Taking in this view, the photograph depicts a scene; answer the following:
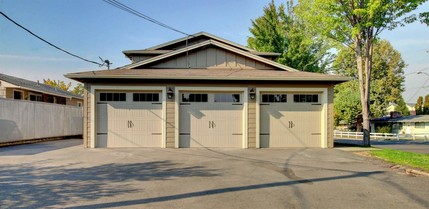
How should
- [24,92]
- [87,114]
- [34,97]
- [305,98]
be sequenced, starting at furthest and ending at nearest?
[34,97] < [24,92] < [305,98] < [87,114]

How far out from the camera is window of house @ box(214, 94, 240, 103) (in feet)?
40.3

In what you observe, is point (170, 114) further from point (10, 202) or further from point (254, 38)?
point (254, 38)

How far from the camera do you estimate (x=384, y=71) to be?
44.4 metres

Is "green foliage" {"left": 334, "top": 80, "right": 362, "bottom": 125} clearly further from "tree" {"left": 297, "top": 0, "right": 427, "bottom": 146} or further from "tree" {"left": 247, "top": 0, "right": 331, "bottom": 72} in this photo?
"tree" {"left": 297, "top": 0, "right": 427, "bottom": 146}

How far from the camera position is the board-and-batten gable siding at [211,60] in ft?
45.3

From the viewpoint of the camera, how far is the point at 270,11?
109 ft

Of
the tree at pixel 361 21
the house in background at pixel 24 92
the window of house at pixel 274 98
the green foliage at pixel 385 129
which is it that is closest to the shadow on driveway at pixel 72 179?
the window of house at pixel 274 98

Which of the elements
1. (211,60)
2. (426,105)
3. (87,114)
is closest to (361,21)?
(211,60)

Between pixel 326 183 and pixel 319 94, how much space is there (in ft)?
22.9

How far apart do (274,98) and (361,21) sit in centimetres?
612

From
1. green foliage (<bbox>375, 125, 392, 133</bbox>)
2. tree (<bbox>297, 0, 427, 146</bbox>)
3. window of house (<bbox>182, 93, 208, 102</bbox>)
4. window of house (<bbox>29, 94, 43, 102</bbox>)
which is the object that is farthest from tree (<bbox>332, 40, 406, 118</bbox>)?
window of house (<bbox>29, 94, 43, 102</bbox>)

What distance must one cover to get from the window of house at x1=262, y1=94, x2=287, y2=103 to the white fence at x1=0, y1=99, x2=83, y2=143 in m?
11.5

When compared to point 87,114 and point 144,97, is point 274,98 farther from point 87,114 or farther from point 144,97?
point 87,114

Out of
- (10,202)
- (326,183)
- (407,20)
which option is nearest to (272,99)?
(326,183)
